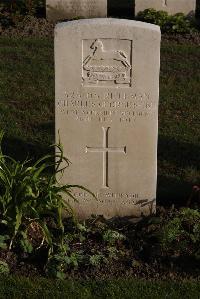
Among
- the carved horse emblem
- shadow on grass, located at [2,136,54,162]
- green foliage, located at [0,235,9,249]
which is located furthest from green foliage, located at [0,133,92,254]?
shadow on grass, located at [2,136,54,162]

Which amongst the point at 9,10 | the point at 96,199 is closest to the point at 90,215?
the point at 96,199

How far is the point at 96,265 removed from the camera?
5.58 metres

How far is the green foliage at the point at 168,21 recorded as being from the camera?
11.8m

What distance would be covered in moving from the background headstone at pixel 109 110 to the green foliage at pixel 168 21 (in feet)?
19.3

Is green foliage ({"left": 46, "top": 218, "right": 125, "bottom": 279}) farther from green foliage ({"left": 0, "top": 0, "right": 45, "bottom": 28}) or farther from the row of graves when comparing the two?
the row of graves

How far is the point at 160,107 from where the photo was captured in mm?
9242

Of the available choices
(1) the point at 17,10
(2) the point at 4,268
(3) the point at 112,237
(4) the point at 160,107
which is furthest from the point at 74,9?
(2) the point at 4,268

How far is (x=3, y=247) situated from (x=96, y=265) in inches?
29.3

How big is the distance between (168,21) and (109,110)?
6.10 m

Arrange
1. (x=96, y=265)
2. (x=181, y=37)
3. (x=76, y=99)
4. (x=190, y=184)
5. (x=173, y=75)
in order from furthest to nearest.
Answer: (x=181, y=37)
(x=173, y=75)
(x=190, y=184)
(x=76, y=99)
(x=96, y=265)

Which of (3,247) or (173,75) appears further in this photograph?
(173,75)

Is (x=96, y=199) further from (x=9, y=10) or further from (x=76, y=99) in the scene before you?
(x=9, y=10)

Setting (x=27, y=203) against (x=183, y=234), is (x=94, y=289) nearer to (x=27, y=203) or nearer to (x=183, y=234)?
(x=27, y=203)

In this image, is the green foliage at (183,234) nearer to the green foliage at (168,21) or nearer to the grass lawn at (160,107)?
the grass lawn at (160,107)
